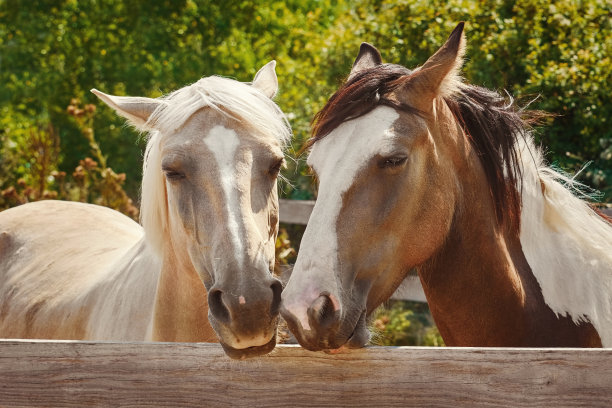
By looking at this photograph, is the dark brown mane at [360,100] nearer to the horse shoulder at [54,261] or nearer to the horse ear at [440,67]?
the horse ear at [440,67]

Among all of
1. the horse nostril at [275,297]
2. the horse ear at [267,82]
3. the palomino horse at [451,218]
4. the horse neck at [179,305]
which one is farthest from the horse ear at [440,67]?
the horse neck at [179,305]

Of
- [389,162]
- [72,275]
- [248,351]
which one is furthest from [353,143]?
[72,275]

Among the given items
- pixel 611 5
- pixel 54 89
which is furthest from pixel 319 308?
pixel 54 89

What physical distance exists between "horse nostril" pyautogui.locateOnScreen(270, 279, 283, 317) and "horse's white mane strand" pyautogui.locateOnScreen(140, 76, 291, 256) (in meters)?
0.69

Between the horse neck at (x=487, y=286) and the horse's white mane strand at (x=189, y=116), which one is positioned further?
the horse's white mane strand at (x=189, y=116)

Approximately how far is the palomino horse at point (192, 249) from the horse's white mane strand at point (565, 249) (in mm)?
979

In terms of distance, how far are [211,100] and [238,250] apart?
0.74 meters

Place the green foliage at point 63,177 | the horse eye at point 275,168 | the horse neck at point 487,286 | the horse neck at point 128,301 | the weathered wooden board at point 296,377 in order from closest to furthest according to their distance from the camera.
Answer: the weathered wooden board at point 296,377
the horse neck at point 487,286
the horse eye at point 275,168
the horse neck at point 128,301
the green foliage at point 63,177

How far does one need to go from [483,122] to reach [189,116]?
1133 millimetres

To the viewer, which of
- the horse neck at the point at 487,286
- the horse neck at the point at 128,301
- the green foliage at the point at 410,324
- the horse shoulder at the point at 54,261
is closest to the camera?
the horse neck at the point at 487,286

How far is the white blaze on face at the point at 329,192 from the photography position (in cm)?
207

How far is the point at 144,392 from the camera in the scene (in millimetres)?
1912

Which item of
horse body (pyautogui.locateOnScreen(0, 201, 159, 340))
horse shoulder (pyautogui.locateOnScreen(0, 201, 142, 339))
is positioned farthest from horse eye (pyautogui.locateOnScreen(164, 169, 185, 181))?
horse shoulder (pyautogui.locateOnScreen(0, 201, 142, 339))

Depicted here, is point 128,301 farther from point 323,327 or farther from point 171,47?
point 171,47
